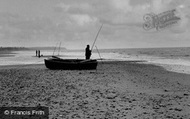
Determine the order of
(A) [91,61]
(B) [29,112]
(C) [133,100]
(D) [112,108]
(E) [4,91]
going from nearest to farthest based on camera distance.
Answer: (B) [29,112] < (D) [112,108] < (C) [133,100] < (E) [4,91] < (A) [91,61]

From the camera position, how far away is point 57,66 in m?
25.0

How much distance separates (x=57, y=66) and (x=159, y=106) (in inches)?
668

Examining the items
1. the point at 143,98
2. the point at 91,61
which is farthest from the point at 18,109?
the point at 91,61

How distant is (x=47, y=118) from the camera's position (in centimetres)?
771

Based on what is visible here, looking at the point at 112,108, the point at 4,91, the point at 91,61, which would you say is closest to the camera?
the point at 112,108

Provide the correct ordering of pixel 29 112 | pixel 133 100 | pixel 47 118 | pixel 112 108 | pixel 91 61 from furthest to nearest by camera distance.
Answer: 1. pixel 91 61
2. pixel 133 100
3. pixel 112 108
4. pixel 29 112
5. pixel 47 118

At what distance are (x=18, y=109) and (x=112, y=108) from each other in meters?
3.53

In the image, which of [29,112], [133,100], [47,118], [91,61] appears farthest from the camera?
[91,61]

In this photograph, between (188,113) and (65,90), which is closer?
(188,113)

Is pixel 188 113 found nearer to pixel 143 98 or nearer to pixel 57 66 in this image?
pixel 143 98

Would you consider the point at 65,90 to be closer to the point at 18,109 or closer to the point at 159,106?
the point at 18,109

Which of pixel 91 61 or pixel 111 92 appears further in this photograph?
pixel 91 61

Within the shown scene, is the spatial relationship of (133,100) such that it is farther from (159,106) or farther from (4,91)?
(4,91)

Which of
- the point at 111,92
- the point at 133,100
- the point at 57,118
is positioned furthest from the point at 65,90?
the point at 57,118
